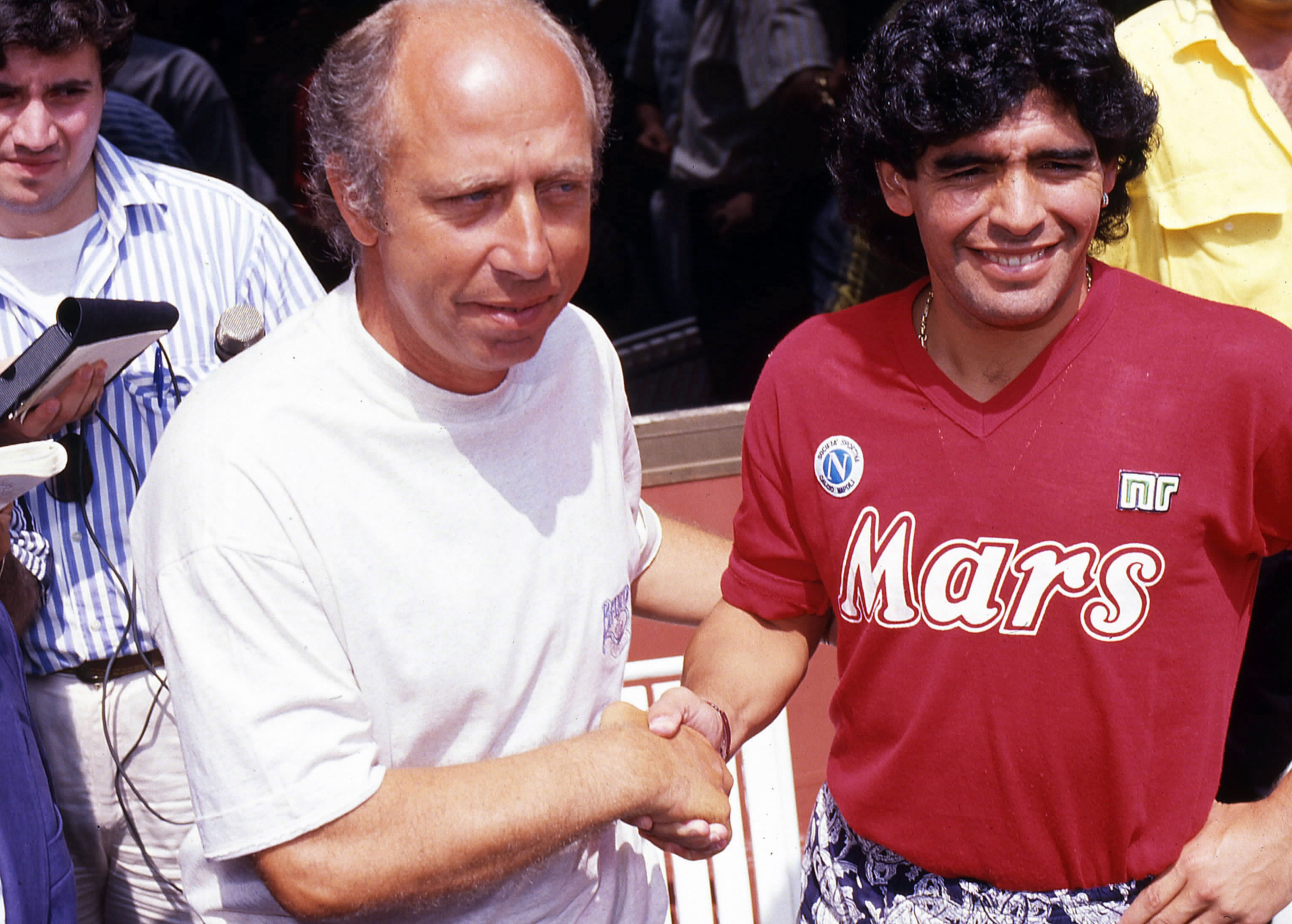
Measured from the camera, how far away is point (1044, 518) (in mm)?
1514

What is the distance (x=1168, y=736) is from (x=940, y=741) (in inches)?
10.5

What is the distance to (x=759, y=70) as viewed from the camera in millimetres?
3887

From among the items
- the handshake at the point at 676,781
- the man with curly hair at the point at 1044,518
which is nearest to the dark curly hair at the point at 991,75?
the man with curly hair at the point at 1044,518

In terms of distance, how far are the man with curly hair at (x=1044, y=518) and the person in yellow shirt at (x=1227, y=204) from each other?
520 mm

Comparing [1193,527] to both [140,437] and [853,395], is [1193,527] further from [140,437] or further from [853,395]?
[140,437]

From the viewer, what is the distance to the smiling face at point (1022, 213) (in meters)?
1.52

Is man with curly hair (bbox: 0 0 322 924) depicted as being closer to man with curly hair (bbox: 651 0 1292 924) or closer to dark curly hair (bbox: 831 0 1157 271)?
man with curly hair (bbox: 651 0 1292 924)

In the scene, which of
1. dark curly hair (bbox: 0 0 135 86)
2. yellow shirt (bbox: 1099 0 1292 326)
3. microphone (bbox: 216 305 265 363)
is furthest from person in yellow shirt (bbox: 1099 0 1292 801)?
dark curly hair (bbox: 0 0 135 86)

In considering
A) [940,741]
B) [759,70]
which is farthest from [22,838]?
[759,70]


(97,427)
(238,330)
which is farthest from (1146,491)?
(97,427)

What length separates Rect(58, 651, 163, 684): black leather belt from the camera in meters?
2.22

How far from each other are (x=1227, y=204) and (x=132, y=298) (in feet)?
6.24

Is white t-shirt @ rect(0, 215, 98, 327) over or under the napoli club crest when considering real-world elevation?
over

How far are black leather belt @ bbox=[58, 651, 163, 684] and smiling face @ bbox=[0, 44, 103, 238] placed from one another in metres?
0.78
